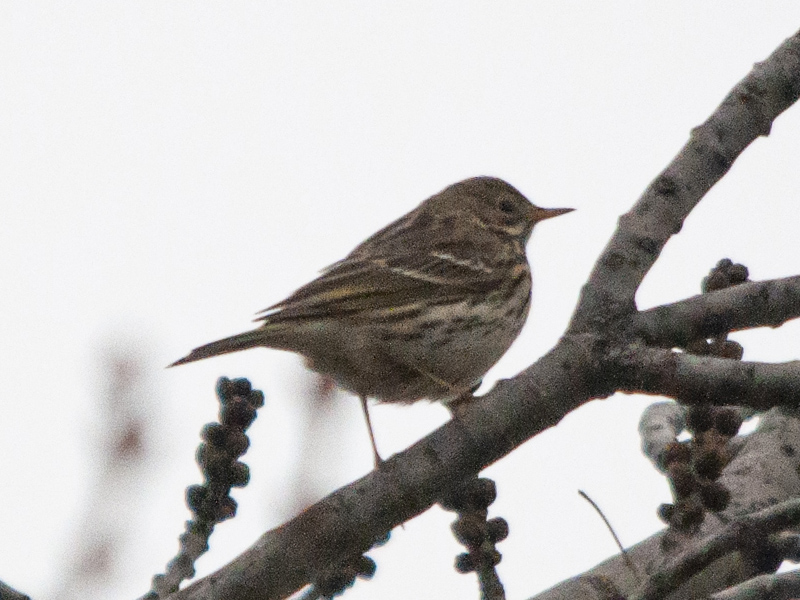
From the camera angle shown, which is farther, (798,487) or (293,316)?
(293,316)

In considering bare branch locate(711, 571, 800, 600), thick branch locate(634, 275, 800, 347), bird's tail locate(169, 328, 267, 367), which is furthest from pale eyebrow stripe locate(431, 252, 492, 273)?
bare branch locate(711, 571, 800, 600)

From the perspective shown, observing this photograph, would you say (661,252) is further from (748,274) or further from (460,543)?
(460,543)

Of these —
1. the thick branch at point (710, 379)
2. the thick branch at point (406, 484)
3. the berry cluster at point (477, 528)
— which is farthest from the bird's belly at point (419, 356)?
the thick branch at point (710, 379)

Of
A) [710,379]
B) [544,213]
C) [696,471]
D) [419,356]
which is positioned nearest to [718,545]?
[710,379]

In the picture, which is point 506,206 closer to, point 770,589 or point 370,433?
point 370,433

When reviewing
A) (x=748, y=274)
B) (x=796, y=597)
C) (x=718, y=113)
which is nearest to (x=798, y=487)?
(x=748, y=274)

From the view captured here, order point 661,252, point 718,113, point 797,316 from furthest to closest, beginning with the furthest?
1. point 718,113
2. point 661,252
3. point 797,316
